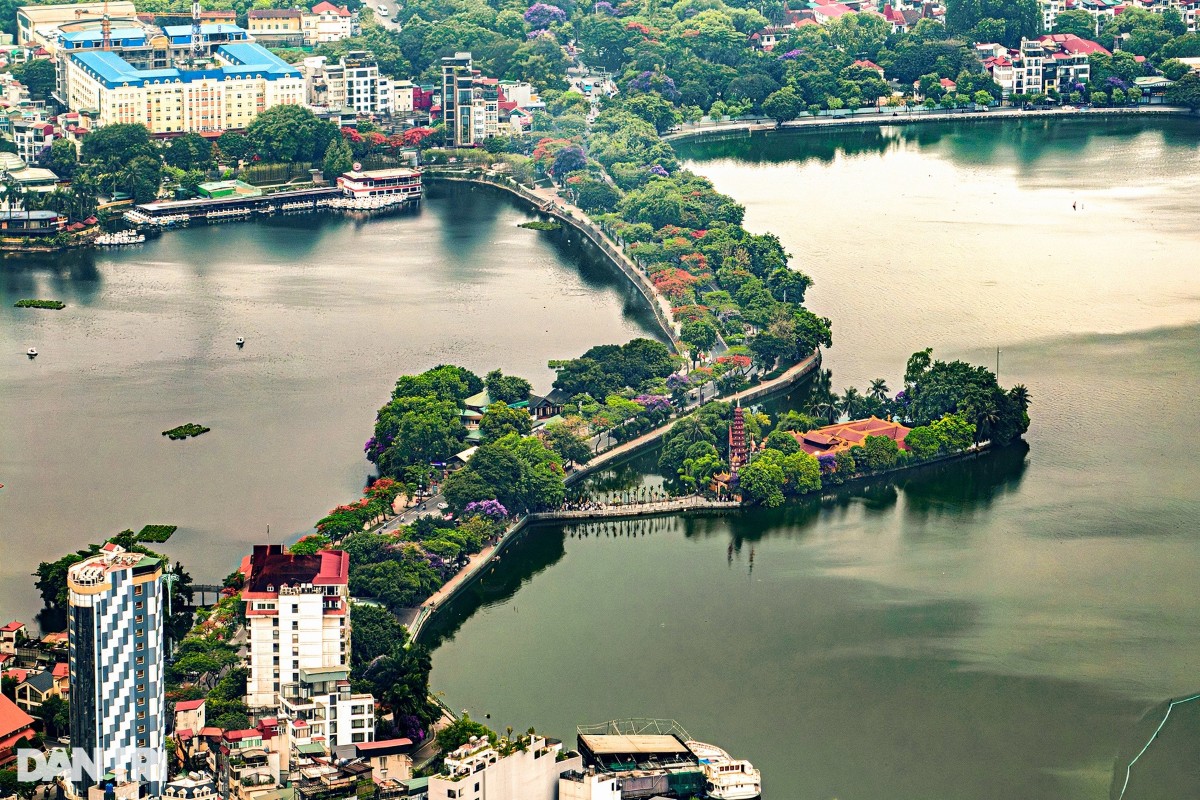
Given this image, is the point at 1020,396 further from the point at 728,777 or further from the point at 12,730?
the point at 12,730

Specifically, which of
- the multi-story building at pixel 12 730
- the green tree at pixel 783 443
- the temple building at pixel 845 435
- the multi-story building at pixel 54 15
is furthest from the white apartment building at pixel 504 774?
the multi-story building at pixel 54 15

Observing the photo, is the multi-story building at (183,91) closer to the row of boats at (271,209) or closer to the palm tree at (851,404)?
the row of boats at (271,209)

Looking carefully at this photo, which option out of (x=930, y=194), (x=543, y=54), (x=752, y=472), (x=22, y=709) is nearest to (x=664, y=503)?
(x=752, y=472)

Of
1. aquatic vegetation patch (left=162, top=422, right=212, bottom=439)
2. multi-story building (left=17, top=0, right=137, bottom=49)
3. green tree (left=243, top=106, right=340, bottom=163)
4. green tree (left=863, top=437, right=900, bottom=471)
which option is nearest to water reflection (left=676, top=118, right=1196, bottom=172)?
green tree (left=243, top=106, right=340, bottom=163)

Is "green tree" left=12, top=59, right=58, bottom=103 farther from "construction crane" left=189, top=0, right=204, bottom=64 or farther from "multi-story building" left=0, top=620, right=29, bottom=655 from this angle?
"multi-story building" left=0, top=620, right=29, bottom=655

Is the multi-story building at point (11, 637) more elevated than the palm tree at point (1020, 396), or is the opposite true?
the palm tree at point (1020, 396)

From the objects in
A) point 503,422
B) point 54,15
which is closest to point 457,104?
point 54,15
